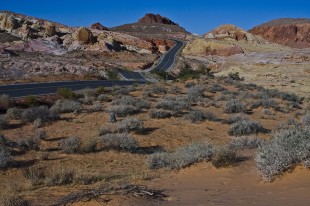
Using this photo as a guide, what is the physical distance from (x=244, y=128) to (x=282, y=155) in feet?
37.0

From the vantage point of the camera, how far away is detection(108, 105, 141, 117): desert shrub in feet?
78.7

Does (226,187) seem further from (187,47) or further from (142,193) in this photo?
(187,47)

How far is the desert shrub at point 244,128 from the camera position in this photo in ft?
66.6

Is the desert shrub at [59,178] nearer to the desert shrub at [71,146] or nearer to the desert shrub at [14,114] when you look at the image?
the desert shrub at [71,146]

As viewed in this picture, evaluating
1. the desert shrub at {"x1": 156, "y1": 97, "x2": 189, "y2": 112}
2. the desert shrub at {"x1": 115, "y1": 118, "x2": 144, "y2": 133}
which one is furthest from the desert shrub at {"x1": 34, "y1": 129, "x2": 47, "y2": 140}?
the desert shrub at {"x1": 156, "y1": 97, "x2": 189, "y2": 112}

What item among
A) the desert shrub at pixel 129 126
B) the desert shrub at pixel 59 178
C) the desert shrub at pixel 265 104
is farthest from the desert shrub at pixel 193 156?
the desert shrub at pixel 265 104

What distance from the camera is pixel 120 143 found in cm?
1712

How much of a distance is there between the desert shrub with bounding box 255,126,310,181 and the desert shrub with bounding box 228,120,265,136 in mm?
10515

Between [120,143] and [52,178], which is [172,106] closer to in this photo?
[120,143]

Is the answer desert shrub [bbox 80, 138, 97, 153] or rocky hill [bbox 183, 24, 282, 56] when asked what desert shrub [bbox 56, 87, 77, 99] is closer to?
desert shrub [bbox 80, 138, 97, 153]

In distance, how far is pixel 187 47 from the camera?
106 metres

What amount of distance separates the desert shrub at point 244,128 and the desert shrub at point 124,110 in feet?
20.3

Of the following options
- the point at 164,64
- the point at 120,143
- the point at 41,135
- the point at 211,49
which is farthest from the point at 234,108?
the point at 211,49

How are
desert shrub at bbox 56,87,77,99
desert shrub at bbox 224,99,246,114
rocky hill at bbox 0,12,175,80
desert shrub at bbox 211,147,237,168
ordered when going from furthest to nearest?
rocky hill at bbox 0,12,175,80 → desert shrub at bbox 56,87,77,99 → desert shrub at bbox 224,99,246,114 → desert shrub at bbox 211,147,237,168
